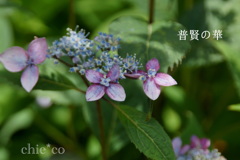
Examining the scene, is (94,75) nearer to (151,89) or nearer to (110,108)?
(151,89)

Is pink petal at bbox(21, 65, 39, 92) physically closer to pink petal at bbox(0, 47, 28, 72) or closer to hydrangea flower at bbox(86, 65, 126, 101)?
pink petal at bbox(0, 47, 28, 72)

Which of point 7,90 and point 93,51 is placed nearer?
point 93,51

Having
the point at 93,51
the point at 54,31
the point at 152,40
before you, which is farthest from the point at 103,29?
the point at 93,51

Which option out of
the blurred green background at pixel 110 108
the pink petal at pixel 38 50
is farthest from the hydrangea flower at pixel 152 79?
the blurred green background at pixel 110 108

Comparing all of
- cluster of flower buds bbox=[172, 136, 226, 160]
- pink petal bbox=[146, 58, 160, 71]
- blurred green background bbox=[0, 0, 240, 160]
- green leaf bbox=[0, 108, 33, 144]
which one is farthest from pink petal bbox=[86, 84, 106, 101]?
green leaf bbox=[0, 108, 33, 144]

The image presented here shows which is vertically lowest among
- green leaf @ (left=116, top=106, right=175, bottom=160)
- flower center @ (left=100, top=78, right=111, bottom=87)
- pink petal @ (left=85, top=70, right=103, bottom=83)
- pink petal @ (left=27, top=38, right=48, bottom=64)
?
green leaf @ (left=116, top=106, right=175, bottom=160)

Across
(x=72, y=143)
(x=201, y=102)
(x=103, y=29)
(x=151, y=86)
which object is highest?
(x=103, y=29)

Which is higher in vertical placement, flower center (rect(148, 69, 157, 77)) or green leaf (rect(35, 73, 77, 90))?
flower center (rect(148, 69, 157, 77))

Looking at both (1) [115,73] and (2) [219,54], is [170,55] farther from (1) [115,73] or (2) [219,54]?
(2) [219,54]
